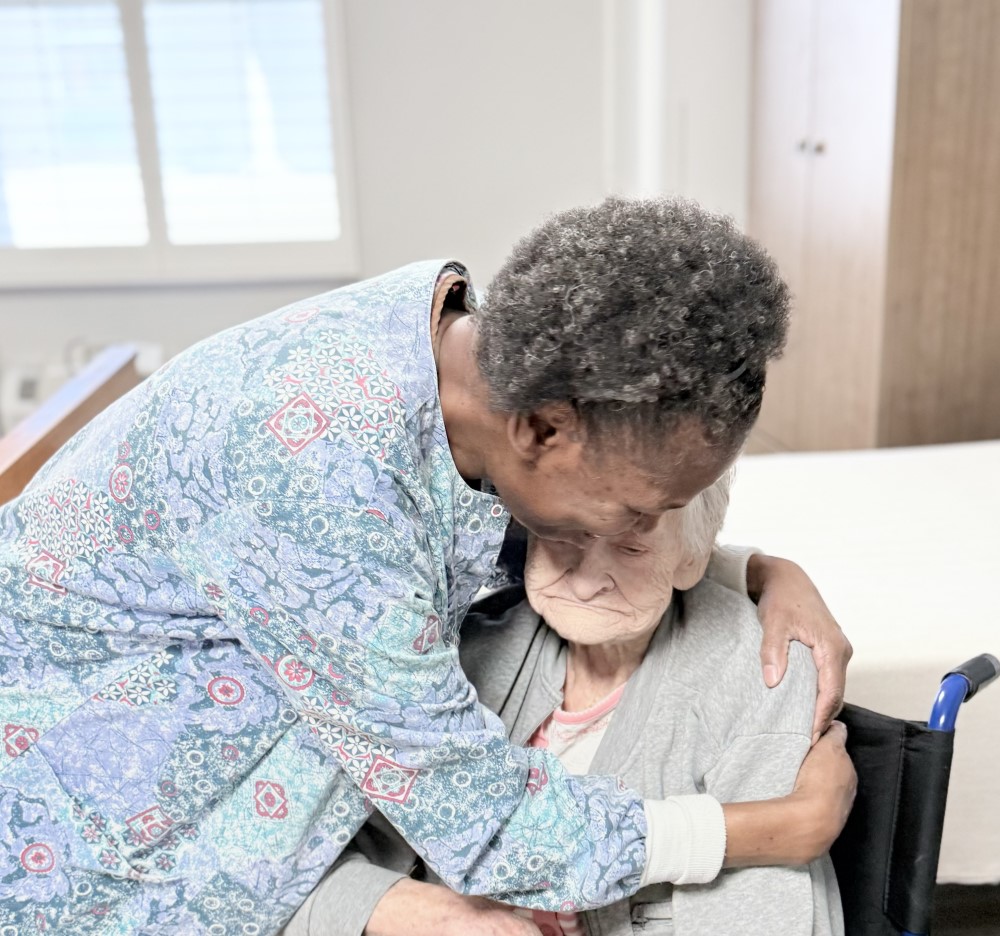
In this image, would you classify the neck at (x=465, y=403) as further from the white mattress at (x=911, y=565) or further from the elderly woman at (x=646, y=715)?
the white mattress at (x=911, y=565)

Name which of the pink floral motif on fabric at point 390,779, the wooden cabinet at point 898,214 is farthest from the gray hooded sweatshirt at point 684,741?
the wooden cabinet at point 898,214

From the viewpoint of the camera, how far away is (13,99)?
4195mm

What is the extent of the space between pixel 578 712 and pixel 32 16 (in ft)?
12.8

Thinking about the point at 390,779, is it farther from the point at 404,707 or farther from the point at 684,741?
the point at 684,741

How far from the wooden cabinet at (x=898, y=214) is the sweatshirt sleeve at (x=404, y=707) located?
2.55 m

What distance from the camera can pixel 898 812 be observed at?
116 centimetres

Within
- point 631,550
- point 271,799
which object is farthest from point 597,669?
point 271,799

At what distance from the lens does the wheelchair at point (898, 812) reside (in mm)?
1109

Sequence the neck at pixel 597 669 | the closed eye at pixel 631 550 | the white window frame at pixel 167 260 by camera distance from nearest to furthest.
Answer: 1. the closed eye at pixel 631 550
2. the neck at pixel 597 669
3. the white window frame at pixel 167 260

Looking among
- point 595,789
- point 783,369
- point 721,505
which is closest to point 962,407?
point 783,369

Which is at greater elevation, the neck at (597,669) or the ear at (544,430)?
the ear at (544,430)

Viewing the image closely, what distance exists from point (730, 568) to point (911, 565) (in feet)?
2.41

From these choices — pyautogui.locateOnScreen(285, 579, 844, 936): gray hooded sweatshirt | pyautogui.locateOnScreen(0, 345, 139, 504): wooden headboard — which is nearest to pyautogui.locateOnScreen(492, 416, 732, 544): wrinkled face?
pyautogui.locateOnScreen(285, 579, 844, 936): gray hooded sweatshirt

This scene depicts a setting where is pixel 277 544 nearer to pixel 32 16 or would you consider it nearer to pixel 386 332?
pixel 386 332
